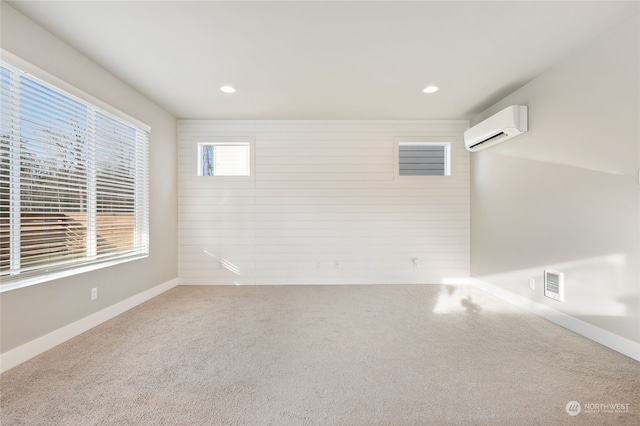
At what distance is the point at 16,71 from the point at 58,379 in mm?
2297

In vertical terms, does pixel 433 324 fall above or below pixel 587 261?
below

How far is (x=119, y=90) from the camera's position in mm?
3002

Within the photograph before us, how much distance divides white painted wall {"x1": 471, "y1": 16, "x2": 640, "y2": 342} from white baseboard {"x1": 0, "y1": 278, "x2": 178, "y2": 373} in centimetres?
477

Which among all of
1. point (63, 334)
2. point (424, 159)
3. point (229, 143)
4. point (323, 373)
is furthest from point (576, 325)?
point (229, 143)

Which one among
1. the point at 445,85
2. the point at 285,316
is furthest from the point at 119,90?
the point at 445,85

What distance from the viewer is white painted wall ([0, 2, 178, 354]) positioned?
6.46ft

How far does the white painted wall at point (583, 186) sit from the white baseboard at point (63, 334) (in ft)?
15.6

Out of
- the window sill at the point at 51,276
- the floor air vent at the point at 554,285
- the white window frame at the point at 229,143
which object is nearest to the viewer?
the window sill at the point at 51,276

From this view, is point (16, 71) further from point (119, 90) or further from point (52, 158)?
point (119, 90)

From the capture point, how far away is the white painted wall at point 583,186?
6.88ft

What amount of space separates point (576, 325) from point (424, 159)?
113 inches

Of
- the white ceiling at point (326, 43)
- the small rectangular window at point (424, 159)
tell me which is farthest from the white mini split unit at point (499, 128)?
the small rectangular window at point (424, 159)
